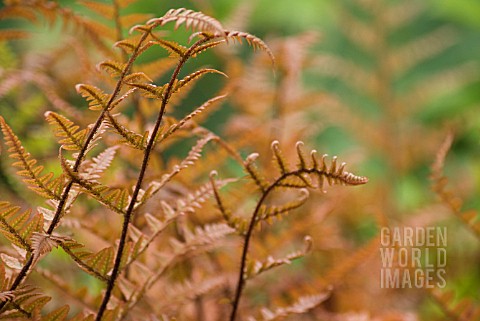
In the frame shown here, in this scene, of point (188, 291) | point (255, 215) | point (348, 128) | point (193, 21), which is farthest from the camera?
point (348, 128)

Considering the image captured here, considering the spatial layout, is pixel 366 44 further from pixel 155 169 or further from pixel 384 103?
pixel 155 169

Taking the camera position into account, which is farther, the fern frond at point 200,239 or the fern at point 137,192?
the fern frond at point 200,239

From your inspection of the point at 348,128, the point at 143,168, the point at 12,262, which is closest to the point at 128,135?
the point at 143,168

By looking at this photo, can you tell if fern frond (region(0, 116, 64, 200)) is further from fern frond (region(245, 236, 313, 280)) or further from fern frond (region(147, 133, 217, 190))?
fern frond (region(245, 236, 313, 280))

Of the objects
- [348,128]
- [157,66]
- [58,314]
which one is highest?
[348,128]

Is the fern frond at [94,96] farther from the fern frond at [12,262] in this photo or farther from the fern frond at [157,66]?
the fern frond at [157,66]

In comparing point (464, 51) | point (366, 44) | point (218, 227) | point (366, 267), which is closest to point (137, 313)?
point (218, 227)

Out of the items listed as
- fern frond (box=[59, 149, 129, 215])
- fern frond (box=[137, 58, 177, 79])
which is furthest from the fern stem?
fern frond (box=[137, 58, 177, 79])

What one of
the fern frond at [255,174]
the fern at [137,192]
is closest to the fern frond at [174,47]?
the fern at [137,192]

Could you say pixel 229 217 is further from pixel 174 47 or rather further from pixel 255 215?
pixel 174 47

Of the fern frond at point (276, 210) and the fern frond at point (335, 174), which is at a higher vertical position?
the fern frond at point (335, 174)
